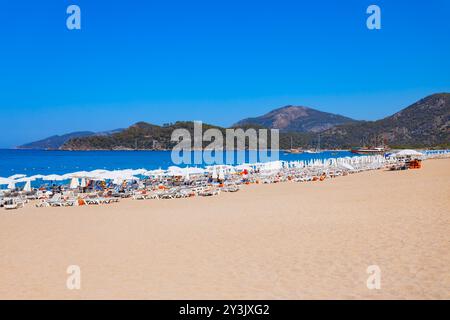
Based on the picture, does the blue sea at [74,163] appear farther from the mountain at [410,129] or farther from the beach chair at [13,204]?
the mountain at [410,129]

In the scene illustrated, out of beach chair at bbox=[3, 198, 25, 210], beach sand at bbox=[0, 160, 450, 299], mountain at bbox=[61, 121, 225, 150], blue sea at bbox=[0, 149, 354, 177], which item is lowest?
beach chair at bbox=[3, 198, 25, 210]

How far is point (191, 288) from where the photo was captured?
16.3 feet

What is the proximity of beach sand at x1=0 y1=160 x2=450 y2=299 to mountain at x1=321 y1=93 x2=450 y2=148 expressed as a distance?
307 ft

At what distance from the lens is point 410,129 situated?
11556 cm

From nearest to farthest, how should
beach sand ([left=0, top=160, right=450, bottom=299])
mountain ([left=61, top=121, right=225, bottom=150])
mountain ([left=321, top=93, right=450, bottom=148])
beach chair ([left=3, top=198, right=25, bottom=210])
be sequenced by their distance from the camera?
beach sand ([left=0, top=160, right=450, bottom=299]), beach chair ([left=3, top=198, right=25, bottom=210]), mountain ([left=321, top=93, right=450, bottom=148]), mountain ([left=61, top=121, right=225, bottom=150])

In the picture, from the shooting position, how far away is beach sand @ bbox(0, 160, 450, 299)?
16.2ft

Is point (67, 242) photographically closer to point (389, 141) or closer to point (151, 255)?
point (151, 255)

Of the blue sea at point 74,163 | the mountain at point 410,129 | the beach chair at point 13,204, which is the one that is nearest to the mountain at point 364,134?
the mountain at point 410,129

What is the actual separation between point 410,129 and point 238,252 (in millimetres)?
119946

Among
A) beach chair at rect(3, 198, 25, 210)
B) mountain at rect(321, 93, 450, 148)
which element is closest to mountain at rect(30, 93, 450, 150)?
mountain at rect(321, 93, 450, 148)

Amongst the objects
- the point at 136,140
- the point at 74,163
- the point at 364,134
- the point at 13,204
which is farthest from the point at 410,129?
the point at 13,204

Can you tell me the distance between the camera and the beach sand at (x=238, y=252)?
4926 mm

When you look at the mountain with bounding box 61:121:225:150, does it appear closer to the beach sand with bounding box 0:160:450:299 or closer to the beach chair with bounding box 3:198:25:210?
the beach chair with bounding box 3:198:25:210

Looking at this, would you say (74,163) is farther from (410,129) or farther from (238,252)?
(410,129)
